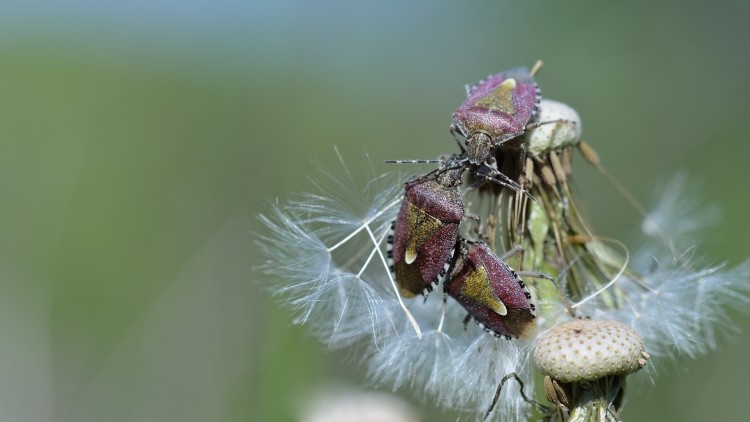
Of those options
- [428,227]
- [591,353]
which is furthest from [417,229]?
[591,353]

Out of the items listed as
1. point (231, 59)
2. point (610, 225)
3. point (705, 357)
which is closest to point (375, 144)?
point (231, 59)

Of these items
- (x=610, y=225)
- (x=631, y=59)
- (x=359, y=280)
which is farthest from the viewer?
(x=631, y=59)

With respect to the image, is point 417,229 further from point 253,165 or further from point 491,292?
point 253,165

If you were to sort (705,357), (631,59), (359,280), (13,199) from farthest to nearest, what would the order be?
(631,59) → (13,199) → (705,357) → (359,280)

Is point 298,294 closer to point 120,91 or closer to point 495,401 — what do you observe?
point 495,401

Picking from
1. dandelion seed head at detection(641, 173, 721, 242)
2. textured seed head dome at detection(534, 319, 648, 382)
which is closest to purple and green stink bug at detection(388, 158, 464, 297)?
textured seed head dome at detection(534, 319, 648, 382)
